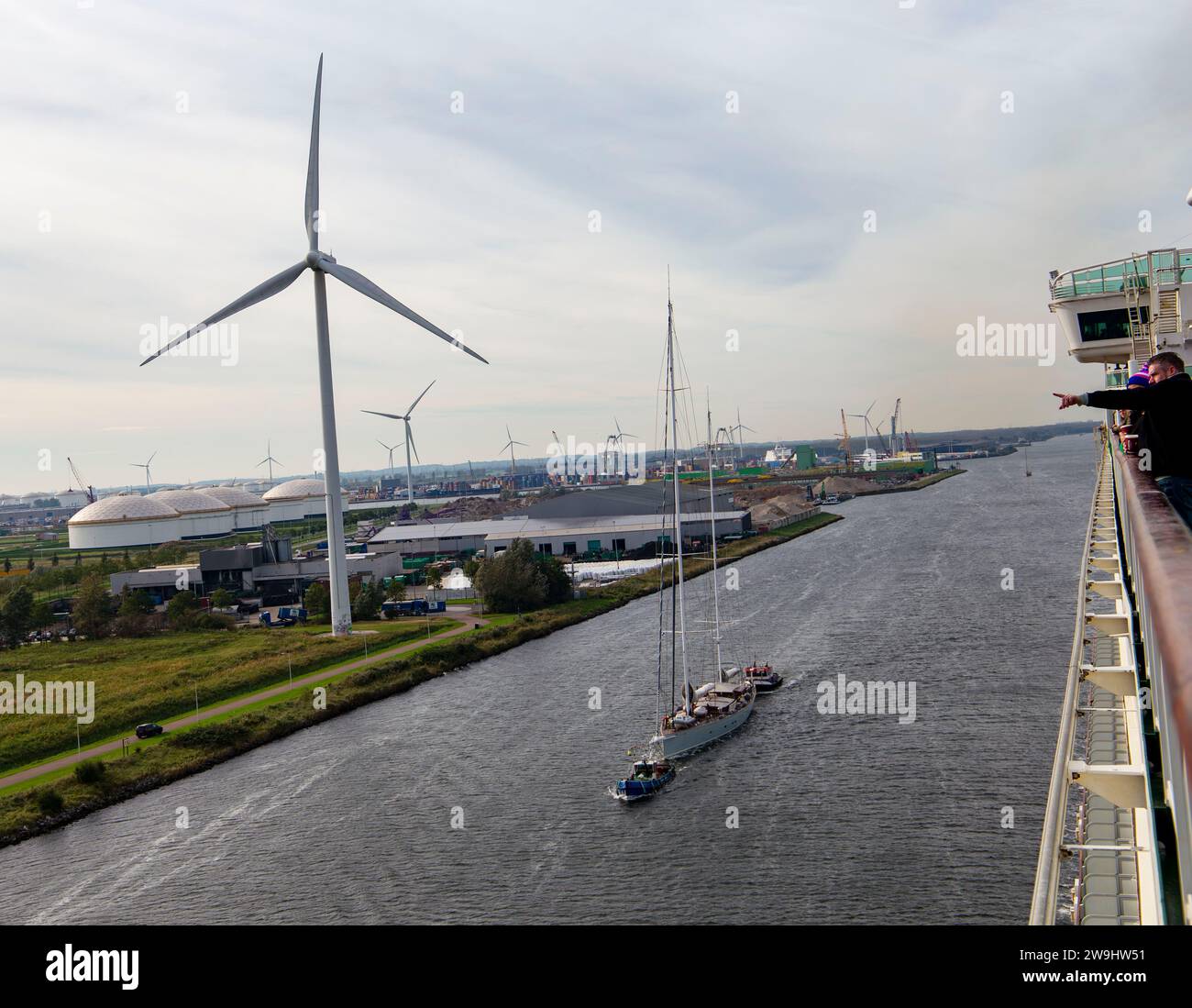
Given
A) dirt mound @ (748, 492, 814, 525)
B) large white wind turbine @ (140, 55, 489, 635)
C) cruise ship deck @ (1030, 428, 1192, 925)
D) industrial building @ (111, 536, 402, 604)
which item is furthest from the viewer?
dirt mound @ (748, 492, 814, 525)

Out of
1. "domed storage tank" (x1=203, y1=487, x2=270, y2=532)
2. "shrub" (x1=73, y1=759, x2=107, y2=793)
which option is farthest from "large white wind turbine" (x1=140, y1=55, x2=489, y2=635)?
"domed storage tank" (x1=203, y1=487, x2=270, y2=532)

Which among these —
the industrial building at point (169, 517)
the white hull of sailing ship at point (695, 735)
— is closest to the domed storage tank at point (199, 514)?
the industrial building at point (169, 517)

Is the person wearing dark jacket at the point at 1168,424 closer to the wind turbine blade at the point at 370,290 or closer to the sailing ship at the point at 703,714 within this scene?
the sailing ship at the point at 703,714

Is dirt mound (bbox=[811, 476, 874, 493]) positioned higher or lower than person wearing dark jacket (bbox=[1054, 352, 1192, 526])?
lower

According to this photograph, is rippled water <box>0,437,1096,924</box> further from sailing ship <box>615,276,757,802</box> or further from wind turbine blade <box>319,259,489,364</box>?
wind turbine blade <box>319,259,489,364</box>

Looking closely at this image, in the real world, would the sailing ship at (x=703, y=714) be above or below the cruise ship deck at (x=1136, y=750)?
below
